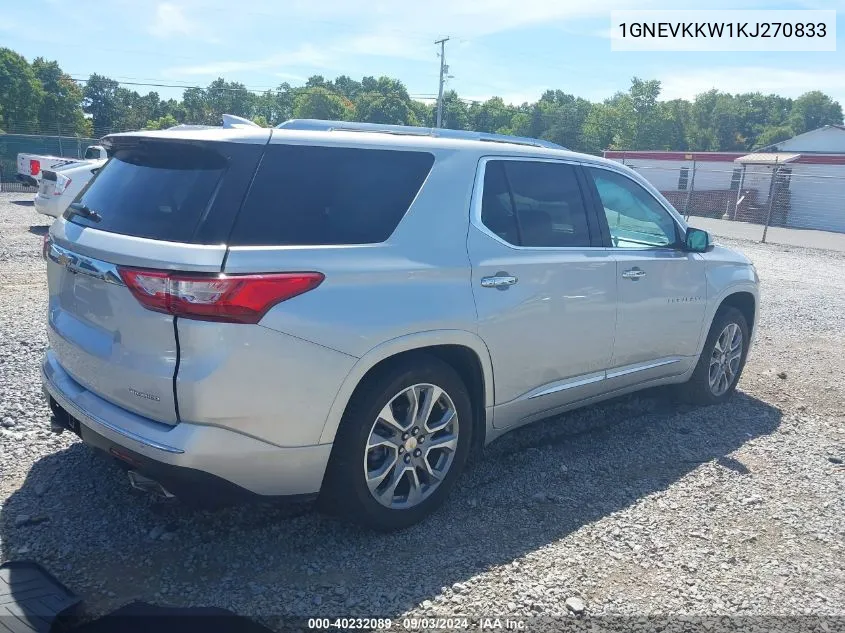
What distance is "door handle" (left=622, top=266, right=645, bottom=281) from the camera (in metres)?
4.55

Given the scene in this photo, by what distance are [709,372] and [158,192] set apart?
170 inches

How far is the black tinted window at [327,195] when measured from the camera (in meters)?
2.99

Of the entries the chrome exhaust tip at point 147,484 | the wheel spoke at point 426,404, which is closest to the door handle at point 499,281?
the wheel spoke at point 426,404

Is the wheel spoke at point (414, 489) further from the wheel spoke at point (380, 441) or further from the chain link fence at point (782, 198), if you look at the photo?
the chain link fence at point (782, 198)

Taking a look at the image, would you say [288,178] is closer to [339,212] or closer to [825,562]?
[339,212]

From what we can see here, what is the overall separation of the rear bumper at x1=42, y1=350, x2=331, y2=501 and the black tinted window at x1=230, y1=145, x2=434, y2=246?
806mm

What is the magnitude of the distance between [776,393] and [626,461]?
240 centimetres

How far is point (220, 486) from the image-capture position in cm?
289

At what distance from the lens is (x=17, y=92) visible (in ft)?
182

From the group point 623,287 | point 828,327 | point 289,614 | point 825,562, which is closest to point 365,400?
point 289,614

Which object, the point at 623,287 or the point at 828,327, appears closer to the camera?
the point at 623,287

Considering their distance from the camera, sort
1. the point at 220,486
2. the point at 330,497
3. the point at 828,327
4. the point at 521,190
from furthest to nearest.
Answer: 1. the point at 828,327
2. the point at 521,190
3. the point at 330,497
4. the point at 220,486

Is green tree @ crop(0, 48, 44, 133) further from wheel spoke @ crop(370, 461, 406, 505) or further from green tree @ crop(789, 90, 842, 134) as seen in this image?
green tree @ crop(789, 90, 842, 134)

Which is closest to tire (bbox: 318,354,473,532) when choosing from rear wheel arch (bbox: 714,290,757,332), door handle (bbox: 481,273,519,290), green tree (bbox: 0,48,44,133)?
door handle (bbox: 481,273,519,290)
